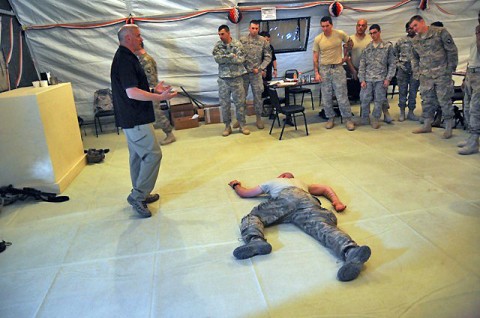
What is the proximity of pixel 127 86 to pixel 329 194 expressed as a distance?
6.21 feet

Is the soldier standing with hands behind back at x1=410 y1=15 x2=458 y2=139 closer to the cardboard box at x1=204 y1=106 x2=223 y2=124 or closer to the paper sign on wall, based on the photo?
the paper sign on wall

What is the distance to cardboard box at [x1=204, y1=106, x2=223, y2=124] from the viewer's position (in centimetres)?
651

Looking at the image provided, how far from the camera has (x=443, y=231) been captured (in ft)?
8.42

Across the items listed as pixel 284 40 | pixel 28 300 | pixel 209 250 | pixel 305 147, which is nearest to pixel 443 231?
pixel 209 250

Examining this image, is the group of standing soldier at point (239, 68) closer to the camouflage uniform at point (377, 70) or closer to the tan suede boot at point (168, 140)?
the tan suede boot at point (168, 140)

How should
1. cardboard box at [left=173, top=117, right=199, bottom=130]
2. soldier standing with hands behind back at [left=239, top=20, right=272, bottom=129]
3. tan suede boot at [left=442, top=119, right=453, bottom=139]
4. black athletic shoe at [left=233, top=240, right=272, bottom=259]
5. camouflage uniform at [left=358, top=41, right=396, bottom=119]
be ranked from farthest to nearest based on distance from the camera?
cardboard box at [left=173, top=117, right=199, bottom=130]
soldier standing with hands behind back at [left=239, top=20, right=272, bottom=129]
camouflage uniform at [left=358, top=41, right=396, bottom=119]
tan suede boot at [left=442, top=119, right=453, bottom=139]
black athletic shoe at [left=233, top=240, right=272, bottom=259]

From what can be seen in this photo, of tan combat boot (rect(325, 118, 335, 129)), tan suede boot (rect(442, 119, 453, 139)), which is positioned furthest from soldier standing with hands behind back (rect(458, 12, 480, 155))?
tan combat boot (rect(325, 118, 335, 129))

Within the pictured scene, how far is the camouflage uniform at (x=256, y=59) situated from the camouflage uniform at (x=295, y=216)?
11.2 ft

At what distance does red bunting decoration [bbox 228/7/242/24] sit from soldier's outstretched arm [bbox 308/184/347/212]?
175 inches

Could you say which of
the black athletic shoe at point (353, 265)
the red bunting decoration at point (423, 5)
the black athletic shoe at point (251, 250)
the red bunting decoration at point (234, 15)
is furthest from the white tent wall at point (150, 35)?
the black athletic shoe at point (353, 265)

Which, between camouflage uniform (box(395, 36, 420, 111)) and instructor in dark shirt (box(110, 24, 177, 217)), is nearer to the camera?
instructor in dark shirt (box(110, 24, 177, 217))

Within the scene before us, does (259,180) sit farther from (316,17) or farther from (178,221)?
(316,17)

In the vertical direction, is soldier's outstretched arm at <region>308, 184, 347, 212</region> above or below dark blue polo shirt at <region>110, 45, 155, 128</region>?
below

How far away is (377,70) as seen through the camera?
521cm
